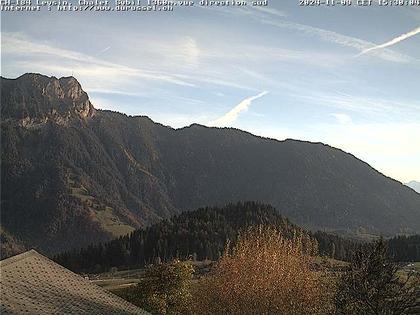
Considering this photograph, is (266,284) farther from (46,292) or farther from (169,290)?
(169,290)

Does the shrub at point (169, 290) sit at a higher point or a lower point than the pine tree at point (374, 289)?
lower

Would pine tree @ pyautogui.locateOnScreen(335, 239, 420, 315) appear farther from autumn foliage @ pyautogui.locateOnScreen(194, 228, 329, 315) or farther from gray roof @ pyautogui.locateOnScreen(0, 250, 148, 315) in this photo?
gray roof @ pyautogui.locateOnScreen(0, 250, 148, 315)

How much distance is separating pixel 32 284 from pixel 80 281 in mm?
5718

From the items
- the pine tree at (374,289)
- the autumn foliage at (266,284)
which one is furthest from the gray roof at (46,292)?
the pine tree at (374,289)

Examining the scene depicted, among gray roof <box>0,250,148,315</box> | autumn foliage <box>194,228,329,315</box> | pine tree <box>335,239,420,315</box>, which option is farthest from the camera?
autumn foliage <box>194,228,329,315</box>

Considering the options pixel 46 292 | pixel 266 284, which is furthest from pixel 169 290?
pixel 46 292

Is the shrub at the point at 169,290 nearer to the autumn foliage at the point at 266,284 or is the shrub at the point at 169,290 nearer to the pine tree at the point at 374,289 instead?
the autumn foliage at the point at 266,284

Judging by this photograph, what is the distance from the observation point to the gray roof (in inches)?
1020

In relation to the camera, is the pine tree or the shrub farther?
the shrub

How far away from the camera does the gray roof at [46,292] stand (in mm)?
25906

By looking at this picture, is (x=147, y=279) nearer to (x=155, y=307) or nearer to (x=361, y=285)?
(x=155, y=307)

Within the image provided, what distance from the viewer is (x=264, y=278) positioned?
41.4m

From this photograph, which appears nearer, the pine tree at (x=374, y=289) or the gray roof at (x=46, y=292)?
the gray roof at (x=46, y=292)

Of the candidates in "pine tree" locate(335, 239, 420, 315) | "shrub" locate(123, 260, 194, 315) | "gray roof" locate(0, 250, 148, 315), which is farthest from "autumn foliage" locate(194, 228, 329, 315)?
"shrub" locate(123, 260, 194, 315)
